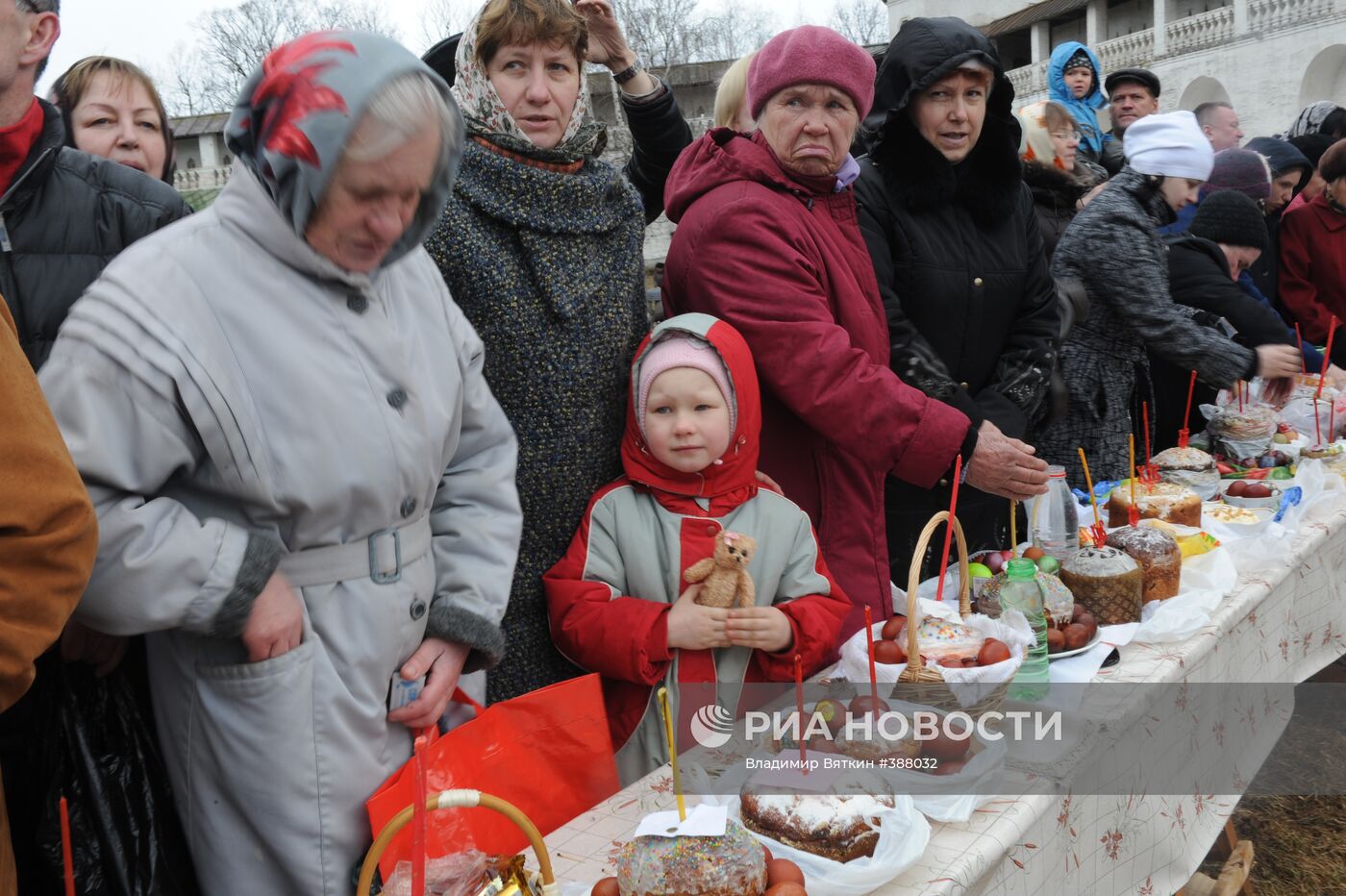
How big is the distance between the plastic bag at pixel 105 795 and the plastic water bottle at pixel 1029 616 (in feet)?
4.68

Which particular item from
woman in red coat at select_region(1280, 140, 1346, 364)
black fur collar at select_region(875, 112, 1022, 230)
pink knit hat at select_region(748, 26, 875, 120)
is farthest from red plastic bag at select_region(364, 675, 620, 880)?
woman in red coat at select_region(1280, 140, 1346, 364)

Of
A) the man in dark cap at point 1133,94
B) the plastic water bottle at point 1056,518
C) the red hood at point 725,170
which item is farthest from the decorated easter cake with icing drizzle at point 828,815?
the man in dark cap at point 1133,94

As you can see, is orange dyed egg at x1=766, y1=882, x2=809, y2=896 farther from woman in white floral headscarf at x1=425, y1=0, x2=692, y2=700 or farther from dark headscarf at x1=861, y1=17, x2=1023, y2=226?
dark headscarf at x1=861, y1=17, x2=1023, y2=226

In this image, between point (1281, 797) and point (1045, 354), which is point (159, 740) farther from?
point (1281, 797)

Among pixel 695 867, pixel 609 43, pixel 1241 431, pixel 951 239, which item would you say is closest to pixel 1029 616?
pixel 695 867

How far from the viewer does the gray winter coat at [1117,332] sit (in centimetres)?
368

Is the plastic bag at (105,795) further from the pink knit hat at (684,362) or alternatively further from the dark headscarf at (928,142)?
the dark headscarf at (928,142)

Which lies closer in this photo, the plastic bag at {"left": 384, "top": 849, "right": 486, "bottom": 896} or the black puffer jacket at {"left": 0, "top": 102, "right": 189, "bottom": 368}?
the plastic bag at {"left": 384, "top": 849, "right": 486, "bottom": 896}

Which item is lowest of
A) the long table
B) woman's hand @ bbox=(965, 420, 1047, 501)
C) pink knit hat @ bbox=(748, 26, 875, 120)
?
the long table

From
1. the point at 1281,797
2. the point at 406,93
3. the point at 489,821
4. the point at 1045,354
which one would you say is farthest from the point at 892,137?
the point at 1281,797

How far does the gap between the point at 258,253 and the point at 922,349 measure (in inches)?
70.0

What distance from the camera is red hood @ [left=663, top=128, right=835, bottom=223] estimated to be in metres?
2.48

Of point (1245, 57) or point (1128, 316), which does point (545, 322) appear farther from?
point (1245, 57)

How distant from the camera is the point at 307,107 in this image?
135 centimetres
